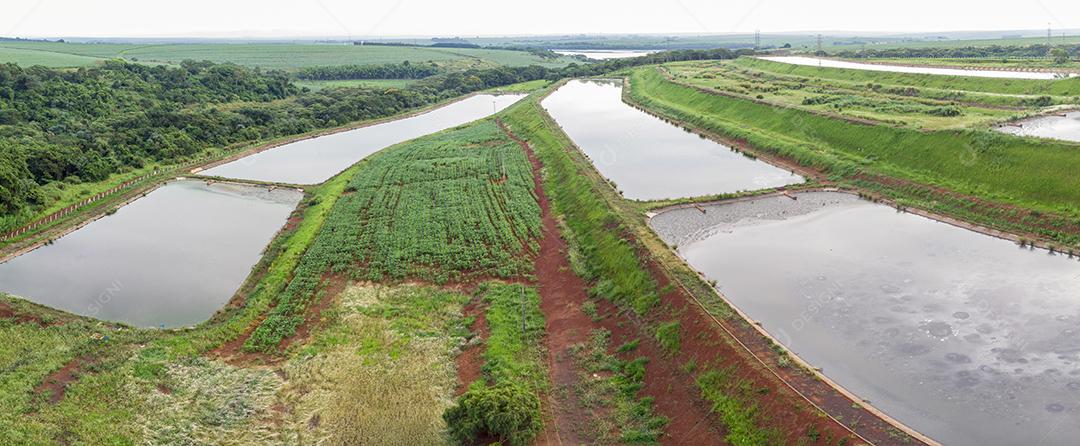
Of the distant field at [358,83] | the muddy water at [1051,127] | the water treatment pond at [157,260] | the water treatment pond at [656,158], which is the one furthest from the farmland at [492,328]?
the distant field at [358,83]

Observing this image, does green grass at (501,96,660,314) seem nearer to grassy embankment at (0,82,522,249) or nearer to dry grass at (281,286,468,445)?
dry grass at (281,286,468,445)

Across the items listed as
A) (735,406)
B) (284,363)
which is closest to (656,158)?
(735,406)

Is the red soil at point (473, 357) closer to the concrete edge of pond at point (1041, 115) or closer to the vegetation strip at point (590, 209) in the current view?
the vegetation strip at point (590, 209)

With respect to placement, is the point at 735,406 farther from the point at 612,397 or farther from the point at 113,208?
the point at 113,208

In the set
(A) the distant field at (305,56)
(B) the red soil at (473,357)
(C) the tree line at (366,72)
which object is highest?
(A) the distant field at (305,56)

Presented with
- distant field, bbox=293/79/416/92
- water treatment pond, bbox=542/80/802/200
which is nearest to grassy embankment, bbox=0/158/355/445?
water treatment pond, bbox=542/80/802/200

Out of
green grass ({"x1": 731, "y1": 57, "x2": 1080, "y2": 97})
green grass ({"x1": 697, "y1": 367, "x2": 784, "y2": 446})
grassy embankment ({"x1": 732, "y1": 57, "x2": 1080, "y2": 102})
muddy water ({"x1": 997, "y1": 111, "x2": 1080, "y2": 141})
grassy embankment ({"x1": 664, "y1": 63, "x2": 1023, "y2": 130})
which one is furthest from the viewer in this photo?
green grass ({"x1": 731, "y1": 57, "x2": 1080, "y2": 97})
